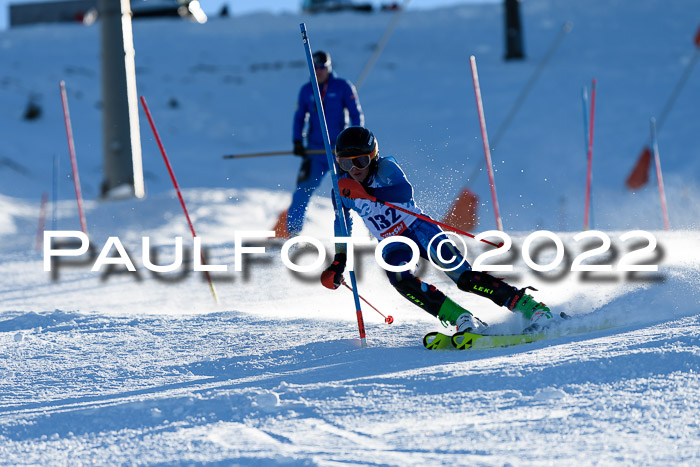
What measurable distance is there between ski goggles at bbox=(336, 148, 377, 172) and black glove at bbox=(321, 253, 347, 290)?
409 mm

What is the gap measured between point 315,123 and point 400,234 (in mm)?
3420

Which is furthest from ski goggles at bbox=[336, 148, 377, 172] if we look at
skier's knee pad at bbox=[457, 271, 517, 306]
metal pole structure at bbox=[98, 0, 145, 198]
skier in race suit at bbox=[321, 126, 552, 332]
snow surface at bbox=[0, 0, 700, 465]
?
metal pole structure at bbox=[98, 0, 145, 198]

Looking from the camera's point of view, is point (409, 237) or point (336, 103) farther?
point (336, 103)

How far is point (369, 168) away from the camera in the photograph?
401 cm

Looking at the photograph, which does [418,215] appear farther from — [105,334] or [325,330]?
[105,334]

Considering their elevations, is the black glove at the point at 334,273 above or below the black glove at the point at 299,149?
above

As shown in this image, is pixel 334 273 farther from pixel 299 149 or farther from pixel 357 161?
pixel 299 149

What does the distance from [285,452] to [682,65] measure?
16697 mm

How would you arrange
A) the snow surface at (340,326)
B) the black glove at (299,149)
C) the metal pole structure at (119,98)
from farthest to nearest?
1. the metal pole structure at (119,98)
2. the black glove at (299,149)
3. the snow surface at (340,326)

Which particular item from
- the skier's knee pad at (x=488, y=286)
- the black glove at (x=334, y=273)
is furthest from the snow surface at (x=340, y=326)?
the black glove at (x=334, y=273)

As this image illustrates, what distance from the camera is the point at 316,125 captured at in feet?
23.9

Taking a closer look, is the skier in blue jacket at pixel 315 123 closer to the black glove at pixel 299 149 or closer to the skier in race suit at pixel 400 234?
the black glove at pixel 299 149

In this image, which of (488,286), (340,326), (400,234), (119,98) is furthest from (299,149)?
(119,98)

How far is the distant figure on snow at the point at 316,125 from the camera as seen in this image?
7051 millimetres
